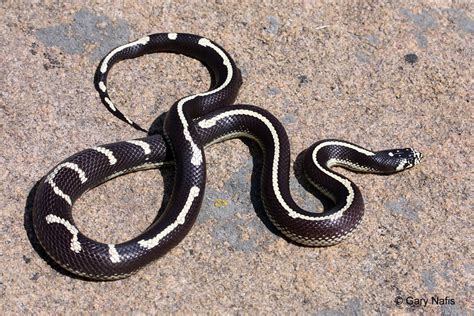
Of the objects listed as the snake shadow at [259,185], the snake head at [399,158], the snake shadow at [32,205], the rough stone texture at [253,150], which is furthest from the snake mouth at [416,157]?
the snake shadow at [32,205]

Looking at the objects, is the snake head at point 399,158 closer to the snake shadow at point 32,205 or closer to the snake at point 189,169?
the snake at point 189,169

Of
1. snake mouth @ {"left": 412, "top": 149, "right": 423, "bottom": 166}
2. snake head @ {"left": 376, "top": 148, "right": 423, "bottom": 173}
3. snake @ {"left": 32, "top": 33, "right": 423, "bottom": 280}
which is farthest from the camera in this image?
snake mouth @ {"left": 412, "top": 149, "right": 423, "bottom": 166}

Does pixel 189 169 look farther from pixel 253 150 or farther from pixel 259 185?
pixel 253 150

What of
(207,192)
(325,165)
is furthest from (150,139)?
(325,165)

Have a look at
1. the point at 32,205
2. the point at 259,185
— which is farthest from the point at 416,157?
the point at 32,205

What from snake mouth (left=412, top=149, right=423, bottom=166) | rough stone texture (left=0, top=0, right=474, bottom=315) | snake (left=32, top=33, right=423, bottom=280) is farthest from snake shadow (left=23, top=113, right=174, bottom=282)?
snake mouth (left=412, top=149, right=423, bottom=166)

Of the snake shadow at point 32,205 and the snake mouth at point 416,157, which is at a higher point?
the snake mouth at point 416,157

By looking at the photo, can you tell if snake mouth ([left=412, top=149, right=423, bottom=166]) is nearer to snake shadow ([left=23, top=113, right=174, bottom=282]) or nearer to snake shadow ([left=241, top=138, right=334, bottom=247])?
snake shadow ([left=241, top=138, right=334, bottom=247])

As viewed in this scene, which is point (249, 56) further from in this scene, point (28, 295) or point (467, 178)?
point (28, 295)
